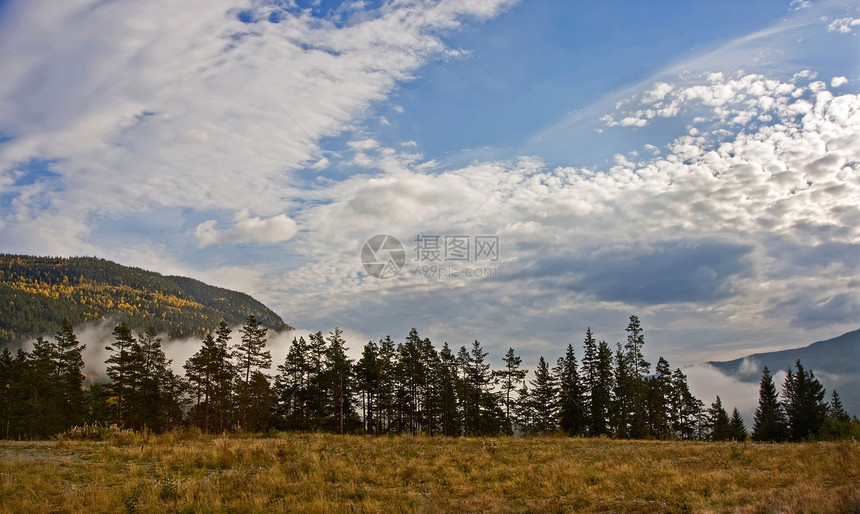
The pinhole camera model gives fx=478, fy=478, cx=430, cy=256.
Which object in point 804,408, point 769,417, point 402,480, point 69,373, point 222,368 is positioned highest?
point 69,373

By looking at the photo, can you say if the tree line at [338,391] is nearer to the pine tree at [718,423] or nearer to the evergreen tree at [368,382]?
the evergreen tree at [368,382]

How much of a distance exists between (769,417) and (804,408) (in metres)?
7.42

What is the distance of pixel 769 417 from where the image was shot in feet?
239

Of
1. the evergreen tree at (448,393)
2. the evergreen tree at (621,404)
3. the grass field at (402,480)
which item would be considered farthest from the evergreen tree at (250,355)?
the evergreen tree at (621,404)

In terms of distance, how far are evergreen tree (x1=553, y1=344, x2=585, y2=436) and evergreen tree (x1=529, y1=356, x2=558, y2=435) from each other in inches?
67.9

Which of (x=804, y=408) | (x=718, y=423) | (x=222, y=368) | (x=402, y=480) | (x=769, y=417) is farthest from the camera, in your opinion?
(x=718, y=423)

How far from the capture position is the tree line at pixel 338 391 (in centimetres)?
5422

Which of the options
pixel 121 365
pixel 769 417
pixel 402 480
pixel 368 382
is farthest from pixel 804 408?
pixel 121 365

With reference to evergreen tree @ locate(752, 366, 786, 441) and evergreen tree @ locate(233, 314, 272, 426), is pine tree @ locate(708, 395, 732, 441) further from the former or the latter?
evergreen tree @ locate(233, 314, 272, 426)

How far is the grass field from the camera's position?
1145 cm

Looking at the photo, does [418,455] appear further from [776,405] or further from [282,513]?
[776,405]

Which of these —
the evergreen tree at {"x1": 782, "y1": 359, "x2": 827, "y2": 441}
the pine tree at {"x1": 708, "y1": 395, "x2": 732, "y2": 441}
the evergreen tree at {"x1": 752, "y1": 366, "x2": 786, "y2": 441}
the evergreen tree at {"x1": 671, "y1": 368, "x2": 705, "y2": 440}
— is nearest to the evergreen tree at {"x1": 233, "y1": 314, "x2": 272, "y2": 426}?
the evergreen tree at {"x1": 671, "y1": 368, "x2": 705, "y2": 440}

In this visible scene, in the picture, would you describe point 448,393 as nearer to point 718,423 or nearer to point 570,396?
point 570,396

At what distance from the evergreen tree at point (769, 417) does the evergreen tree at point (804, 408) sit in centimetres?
147
